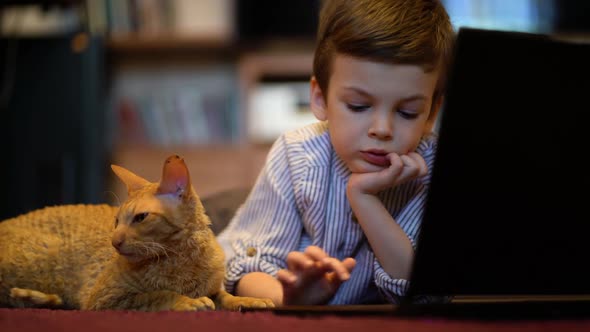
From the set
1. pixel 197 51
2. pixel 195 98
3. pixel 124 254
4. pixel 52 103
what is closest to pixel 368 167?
pixel 124 254

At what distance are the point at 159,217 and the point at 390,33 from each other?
1.23 ft

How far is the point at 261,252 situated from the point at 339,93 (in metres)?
0.28

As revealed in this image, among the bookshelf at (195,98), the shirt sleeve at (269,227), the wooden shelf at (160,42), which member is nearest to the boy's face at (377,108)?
the shirt sleeve at (269,227)

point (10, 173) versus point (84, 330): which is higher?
point (84, 330)

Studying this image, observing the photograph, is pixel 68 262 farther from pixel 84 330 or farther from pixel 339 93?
pixel 339 93

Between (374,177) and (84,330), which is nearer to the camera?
(84,330)

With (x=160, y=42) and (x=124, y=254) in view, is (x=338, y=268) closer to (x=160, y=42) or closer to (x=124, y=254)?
(x=124, y=254)

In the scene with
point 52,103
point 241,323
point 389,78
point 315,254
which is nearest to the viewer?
point 241,323

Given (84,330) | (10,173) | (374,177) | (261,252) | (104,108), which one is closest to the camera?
(84,330)

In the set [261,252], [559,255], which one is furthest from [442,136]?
[261,252]

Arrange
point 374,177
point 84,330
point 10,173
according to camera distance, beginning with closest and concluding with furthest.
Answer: point 84,330 < point 374,177 < point 10,173

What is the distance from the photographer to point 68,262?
2.71ft

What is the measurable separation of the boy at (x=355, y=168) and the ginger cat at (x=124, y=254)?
105mm

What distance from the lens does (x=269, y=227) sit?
1031 millimetres
